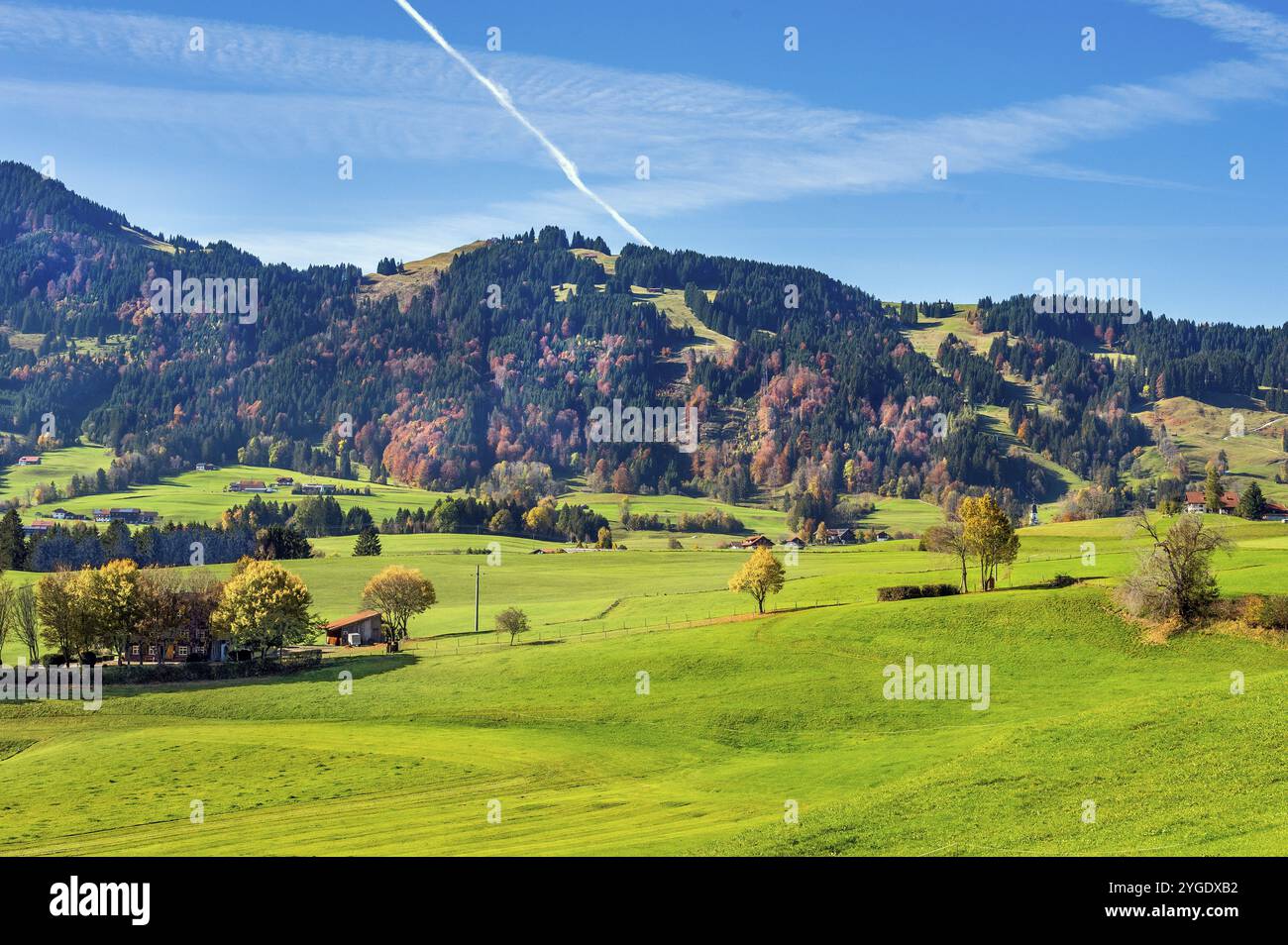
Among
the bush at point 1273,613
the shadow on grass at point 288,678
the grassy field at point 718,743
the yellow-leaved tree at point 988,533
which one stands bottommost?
the shadow on grass at point 288,678

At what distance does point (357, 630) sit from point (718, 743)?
60240 mm

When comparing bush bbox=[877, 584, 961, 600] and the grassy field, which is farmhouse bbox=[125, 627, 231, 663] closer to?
the grassy field

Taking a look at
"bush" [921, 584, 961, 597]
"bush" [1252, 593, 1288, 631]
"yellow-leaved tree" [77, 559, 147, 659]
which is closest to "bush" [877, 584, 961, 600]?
"bush" [921, 584, 961, 597]

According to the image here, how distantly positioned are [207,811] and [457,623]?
71960 millimetres

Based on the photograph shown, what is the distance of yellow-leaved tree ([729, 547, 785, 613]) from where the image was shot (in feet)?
338

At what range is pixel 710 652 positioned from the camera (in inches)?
3322

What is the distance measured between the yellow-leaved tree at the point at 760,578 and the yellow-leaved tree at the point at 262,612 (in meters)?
39.8

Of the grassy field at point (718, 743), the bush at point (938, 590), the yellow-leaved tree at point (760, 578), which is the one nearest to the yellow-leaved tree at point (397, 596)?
the grassy field at point (718, 743)

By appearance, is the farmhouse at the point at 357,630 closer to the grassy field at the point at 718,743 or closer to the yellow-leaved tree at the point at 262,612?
the grassy field at the point at 718,743

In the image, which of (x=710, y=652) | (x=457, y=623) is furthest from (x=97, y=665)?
(x=710, y=652)

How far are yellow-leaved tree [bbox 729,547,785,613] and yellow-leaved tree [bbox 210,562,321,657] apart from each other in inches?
1568

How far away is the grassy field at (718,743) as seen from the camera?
38.4 meters
